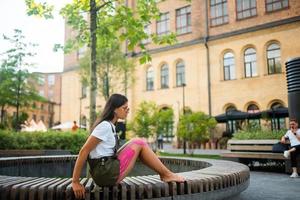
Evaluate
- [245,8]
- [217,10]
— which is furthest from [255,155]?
[217,10]

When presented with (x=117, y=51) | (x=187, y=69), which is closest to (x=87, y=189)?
(x=117, y=51)

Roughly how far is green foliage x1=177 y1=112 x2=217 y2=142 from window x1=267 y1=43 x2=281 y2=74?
893 cm

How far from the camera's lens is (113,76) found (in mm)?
29375

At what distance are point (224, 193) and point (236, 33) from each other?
2629 centimetres

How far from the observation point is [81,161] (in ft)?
10.9

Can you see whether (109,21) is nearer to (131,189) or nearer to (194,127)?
(131,189)

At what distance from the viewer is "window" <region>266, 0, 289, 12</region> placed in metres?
26.5

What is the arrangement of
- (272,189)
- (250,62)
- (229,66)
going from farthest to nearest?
(229,66)
(250,62)
(272,189)

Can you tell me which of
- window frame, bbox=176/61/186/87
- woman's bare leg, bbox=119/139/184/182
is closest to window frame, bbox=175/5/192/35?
window frame, bbox=176/61/186/87

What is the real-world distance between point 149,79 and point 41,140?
22.7 metres

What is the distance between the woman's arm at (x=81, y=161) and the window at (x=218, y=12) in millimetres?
A: 28755

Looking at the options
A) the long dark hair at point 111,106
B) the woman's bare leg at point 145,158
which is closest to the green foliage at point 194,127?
the woman's bare leg at point 145,158

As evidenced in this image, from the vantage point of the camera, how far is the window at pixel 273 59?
2664 centimetres

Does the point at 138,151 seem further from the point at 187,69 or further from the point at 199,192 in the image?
the point at 187,69
